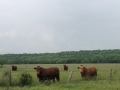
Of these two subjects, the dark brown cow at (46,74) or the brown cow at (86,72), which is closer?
the dark brown cow at (46,74)

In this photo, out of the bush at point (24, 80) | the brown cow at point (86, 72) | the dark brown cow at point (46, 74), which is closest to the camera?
the bush at point (24, 80)

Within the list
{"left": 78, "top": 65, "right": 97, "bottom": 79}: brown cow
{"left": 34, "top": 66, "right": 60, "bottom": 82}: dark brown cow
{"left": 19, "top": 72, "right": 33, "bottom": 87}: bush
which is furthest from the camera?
{"left": 78, "top": 65, "right": 97, "bottom": 79}: brown cow

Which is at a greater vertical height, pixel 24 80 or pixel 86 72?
pixel 86 72

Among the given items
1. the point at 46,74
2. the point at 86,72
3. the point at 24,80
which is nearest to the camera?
the point at 24,80

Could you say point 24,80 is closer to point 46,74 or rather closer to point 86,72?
point 46,74

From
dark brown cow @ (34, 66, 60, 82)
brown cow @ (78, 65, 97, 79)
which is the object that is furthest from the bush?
brown cow @ (78, 65, 97, 79)

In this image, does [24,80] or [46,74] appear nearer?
[24,80]

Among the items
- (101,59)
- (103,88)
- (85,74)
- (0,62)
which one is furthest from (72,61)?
(103,88)

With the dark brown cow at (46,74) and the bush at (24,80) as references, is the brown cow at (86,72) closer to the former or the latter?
the dark brown cow at (46,74)

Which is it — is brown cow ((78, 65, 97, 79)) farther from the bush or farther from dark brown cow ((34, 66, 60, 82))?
the bush

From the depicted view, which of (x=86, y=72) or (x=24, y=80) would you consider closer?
(x=24, y=80)

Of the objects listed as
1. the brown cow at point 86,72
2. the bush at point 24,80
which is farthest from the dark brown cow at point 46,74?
the brown cow at point 86,72

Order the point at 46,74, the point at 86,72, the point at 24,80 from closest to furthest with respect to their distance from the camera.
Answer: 1. the point at 24,80
2. the point at 46,74
3. the point at 86,72

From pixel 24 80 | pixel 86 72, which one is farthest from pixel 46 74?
pixel 86 72
